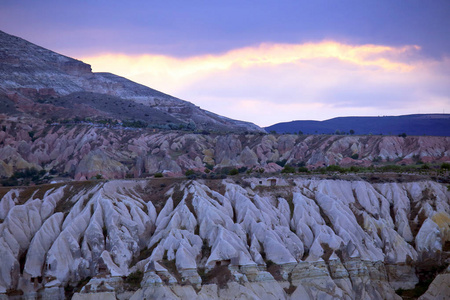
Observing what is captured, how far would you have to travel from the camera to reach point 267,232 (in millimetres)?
51719

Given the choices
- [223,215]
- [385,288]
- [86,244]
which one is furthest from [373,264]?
[86,244]

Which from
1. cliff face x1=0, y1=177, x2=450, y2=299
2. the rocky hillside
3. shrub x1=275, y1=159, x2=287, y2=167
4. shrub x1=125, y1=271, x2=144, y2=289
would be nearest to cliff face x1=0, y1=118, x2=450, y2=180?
shrub x1=275, y1=159, x2=287, y2=167

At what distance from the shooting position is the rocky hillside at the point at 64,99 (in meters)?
141

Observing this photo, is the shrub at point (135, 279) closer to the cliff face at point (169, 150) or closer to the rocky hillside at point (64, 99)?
the cliff face at point (169, 150)

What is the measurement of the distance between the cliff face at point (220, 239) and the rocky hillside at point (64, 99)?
267 feet

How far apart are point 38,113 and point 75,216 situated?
9111 centimetres

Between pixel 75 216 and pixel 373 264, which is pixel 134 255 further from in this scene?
pixel 373 264

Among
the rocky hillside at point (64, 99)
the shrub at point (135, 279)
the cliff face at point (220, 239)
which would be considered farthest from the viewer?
the rocky hillside at point (64, 99)

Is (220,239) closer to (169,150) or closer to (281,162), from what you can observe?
(281,162)

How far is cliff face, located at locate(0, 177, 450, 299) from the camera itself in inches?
1854

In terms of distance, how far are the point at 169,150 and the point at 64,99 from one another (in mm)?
62438

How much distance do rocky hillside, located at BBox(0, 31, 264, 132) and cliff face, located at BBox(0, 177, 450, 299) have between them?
81.2 m

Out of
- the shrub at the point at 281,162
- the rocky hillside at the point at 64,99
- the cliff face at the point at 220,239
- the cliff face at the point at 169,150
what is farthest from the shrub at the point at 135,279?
the rocky hillside at the point at 64,99

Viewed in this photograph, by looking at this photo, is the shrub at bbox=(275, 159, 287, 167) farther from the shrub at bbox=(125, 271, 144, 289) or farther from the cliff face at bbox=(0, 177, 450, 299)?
the shrub at bbox=(125, 271, 144, 289)
